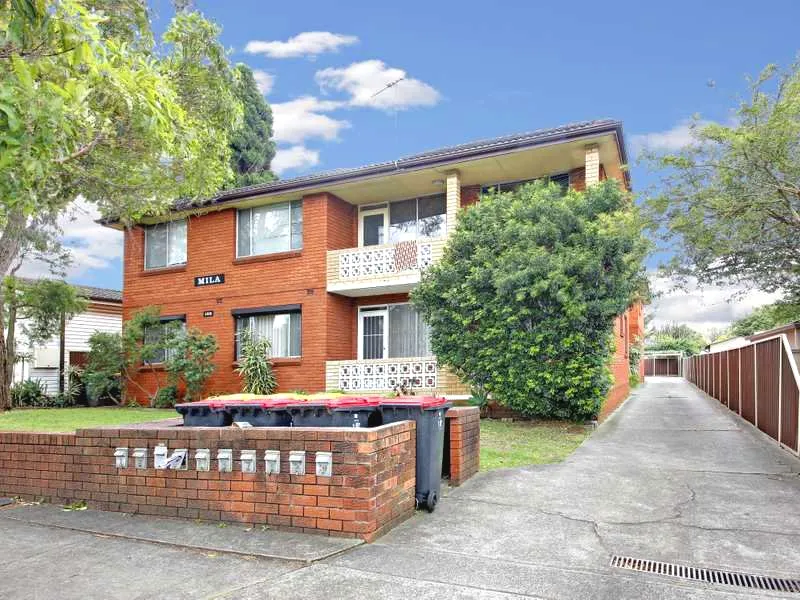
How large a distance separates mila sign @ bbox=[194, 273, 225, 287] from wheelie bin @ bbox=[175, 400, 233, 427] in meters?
12.4

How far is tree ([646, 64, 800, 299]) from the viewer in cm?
1041

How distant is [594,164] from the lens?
48.4 ft

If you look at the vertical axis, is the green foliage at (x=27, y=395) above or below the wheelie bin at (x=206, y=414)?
below

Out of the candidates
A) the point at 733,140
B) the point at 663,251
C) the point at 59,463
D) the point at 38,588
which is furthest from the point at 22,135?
the point at 663,251

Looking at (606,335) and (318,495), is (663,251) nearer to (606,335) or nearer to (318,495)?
(606,335)

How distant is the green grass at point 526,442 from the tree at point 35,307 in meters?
13.8

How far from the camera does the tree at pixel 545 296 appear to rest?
39.6ft

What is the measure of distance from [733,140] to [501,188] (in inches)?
306

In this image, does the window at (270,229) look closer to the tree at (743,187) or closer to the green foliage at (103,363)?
the green foliage at (103,363)

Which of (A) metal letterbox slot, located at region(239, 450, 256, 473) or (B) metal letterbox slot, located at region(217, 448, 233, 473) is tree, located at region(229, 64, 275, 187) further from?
(A) metal letterbox slot, located at region(239, 450, 256, 473)

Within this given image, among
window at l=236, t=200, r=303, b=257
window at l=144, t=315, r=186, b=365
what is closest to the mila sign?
window at l=236, t=200, r=303, b=257

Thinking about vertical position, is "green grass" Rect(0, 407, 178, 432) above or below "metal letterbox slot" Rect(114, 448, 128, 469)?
below

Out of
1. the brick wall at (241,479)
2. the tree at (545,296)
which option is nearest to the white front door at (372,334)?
the tree at (545,296)

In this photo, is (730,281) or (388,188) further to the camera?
(388,188)
